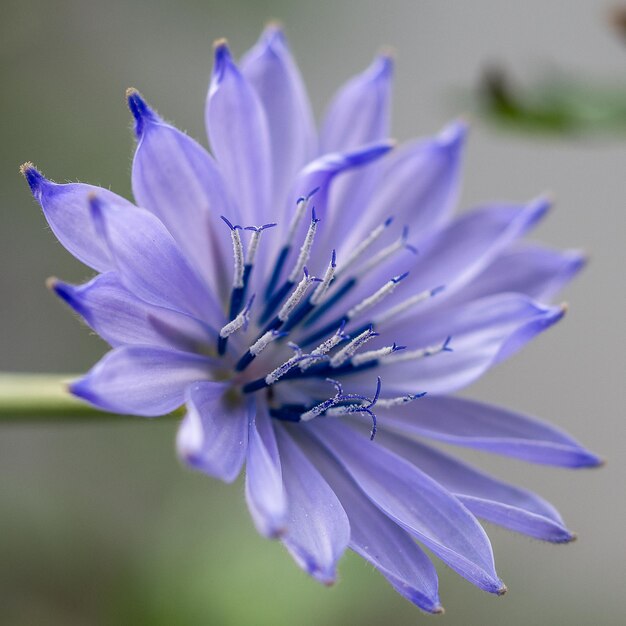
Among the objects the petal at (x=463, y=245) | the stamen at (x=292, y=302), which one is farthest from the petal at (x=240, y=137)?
the petal at (x=463, y=245)

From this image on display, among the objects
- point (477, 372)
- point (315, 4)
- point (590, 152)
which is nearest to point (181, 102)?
point (315, 4)

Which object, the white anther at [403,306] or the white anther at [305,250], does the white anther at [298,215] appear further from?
the white anther at [403,306]

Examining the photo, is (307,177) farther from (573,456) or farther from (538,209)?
(573,456)

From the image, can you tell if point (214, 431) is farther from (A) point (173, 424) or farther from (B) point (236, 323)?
(A) point (173, 424)

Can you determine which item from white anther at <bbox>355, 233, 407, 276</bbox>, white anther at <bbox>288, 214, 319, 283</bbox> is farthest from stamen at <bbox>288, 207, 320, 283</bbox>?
white anther at <bbox>355, 233, 407, 276</bbox>

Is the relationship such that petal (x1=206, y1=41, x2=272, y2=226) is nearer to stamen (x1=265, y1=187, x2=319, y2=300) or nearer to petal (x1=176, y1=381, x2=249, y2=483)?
stamen (x1=265, y1=187, x2=319, y2=300)

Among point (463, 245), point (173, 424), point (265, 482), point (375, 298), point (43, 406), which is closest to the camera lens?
point (265, 482)

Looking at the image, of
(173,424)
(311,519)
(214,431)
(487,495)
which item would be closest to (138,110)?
(214,431)
